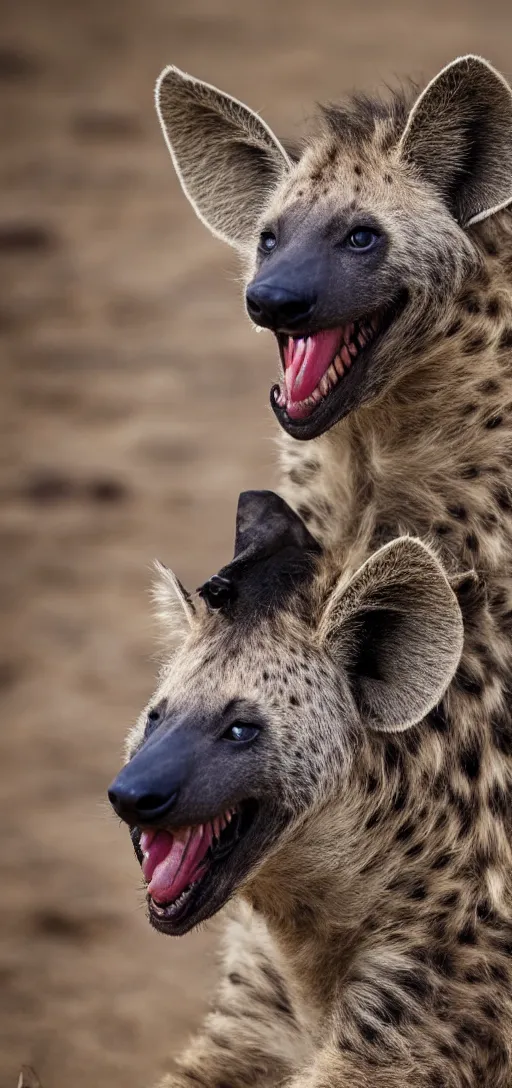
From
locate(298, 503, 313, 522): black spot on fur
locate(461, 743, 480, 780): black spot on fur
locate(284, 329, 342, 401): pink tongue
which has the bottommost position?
locate(461, 743, 480, 780): black spot on fur

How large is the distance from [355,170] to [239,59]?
7597 mm

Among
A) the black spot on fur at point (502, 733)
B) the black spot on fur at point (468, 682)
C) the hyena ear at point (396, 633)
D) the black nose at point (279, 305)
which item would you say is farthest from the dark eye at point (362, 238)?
the black spot on fur at point (502, 733)

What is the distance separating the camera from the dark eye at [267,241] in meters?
3.78

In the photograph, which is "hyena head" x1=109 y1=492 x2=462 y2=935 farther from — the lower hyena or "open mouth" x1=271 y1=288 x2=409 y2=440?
"open mouth" x1=271 y1=288 x2=409 y2=440

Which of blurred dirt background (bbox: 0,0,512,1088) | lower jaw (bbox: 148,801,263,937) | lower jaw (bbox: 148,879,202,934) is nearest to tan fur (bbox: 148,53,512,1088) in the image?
lower jaw (bbox: 148,801,263,937)

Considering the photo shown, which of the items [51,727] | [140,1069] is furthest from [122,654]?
[140,1069]

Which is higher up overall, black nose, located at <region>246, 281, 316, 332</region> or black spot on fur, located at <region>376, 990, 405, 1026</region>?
black nose, located at <region>246, 281, 316, 332</region>

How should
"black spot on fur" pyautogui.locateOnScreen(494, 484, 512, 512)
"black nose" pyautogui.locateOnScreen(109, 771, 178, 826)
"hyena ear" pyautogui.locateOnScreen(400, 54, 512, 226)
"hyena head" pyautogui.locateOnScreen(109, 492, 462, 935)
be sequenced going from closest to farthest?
1. "black nose" pyautogui.locateOnScreen(109, 771, 178, 826)
2. "hyena head" pyautogui.locateOnScreen(109, 492, 462, 935)
3. "hyena ear" pyautogui.locateOnScreen(400, 54, 512, 226)
4. "black spot on fur" pyautogui.locateOnScreen(494, 484, 512, 512)

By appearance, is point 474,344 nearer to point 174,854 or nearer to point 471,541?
point 471,541

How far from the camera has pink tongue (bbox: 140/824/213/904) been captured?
3.26 m

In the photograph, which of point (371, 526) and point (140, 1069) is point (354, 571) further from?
point (140, 1069)

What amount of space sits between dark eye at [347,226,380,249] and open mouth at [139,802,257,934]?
1232 millimetres

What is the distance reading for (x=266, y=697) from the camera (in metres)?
3.45

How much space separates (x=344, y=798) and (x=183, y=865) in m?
0.46
